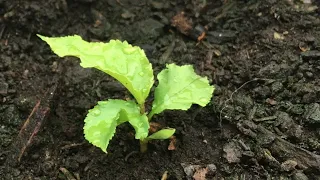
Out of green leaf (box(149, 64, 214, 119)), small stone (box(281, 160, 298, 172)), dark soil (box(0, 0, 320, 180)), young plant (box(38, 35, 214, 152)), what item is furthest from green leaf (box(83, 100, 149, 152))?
small stone (box(281, 160, 298, 172))

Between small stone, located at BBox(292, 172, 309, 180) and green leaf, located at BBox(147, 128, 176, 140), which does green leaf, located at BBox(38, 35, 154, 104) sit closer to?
green leaf, located at BBox(147, 128, 176, 140)

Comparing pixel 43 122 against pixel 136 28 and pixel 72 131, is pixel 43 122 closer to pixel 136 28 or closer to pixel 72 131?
pixel 72 131

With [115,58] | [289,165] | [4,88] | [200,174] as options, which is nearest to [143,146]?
[200,174]

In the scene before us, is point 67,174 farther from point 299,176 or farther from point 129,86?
point 299,176

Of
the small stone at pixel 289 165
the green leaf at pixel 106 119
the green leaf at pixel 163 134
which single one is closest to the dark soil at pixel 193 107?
the small stone at pixel 289 165

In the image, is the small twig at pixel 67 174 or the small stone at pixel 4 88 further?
the small stone at pixel 4 88

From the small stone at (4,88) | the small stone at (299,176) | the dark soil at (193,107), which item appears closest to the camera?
the small stone at (299,176)

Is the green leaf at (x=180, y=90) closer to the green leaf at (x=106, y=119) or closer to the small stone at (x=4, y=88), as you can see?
the green leaf at (x=106, y=119)

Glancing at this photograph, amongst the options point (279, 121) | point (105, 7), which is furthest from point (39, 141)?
point (279, 121)
